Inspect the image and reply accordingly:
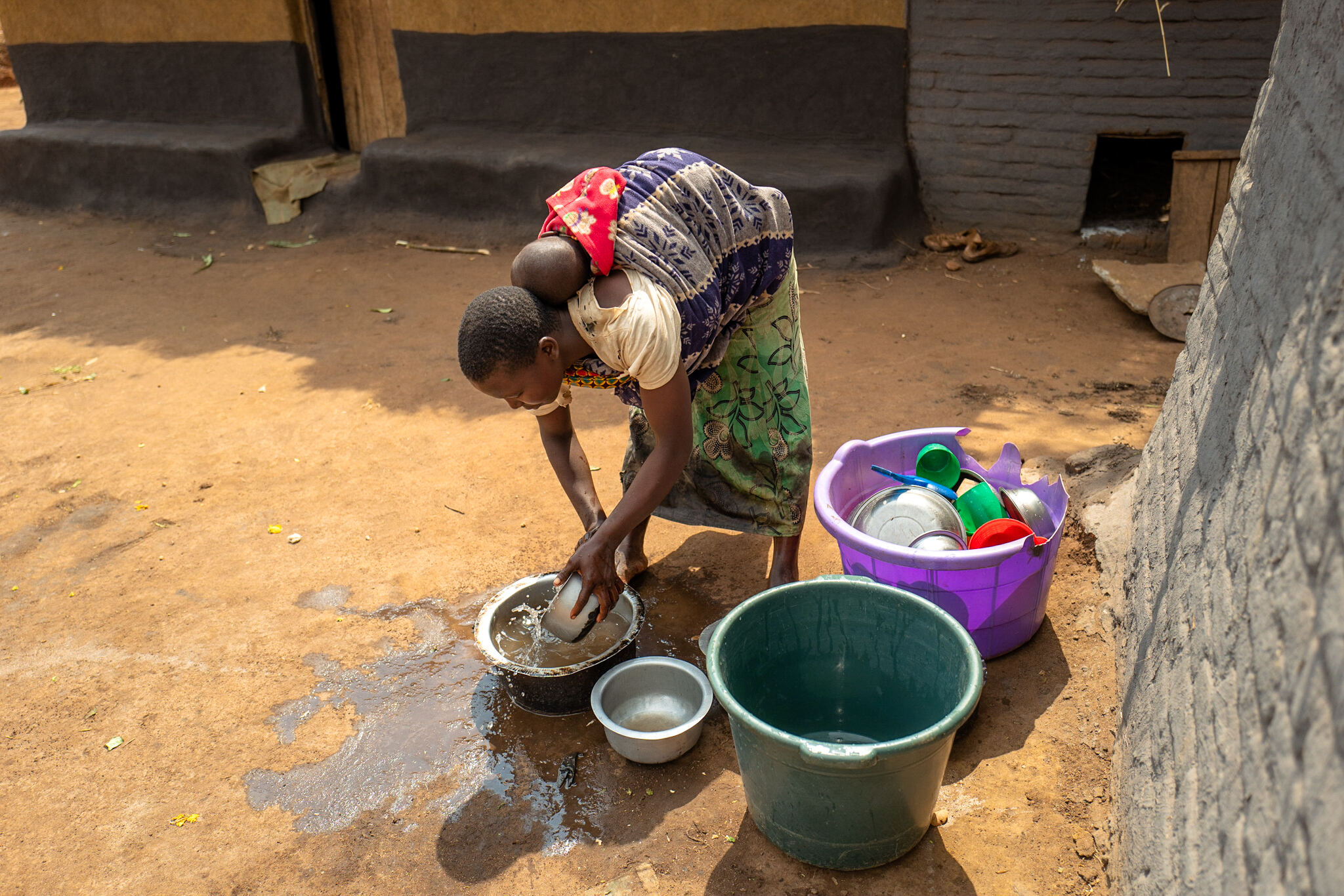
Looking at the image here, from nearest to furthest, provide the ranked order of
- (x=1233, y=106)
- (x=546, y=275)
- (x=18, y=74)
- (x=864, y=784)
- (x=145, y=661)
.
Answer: (x=864, y=784), (x=546, y=275), (x=145, y=661), (x=1233, y=106), (x=18, y=74)

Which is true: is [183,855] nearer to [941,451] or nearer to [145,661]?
[145,661]

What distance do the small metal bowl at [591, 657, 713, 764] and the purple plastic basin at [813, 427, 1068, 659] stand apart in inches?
21.1

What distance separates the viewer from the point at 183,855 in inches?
85.3

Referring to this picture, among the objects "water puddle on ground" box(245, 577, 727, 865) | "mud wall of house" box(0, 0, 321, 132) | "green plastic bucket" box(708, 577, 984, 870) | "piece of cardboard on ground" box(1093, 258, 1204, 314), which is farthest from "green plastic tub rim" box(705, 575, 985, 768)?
"mud wall of house" box(0, 0, 321, 132)

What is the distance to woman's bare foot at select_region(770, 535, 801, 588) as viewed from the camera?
9.23 feet

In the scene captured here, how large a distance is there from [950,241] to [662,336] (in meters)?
4.45

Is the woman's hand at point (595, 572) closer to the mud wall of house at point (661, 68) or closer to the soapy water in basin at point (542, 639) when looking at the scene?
the soapy water in basin at point (542, 639)

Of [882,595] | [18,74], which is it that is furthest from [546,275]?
[18,74]

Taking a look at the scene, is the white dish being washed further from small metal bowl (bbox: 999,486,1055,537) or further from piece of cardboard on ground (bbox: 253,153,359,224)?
piece of cardboard on ground (bbox: 253,153,359,224)

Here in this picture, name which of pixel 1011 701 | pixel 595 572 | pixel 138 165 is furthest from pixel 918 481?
pixel 138 165

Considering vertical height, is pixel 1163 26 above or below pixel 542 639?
above

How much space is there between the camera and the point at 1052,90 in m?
5.50

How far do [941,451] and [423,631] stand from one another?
1.68 metres

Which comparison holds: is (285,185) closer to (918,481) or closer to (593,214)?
(593,214)
